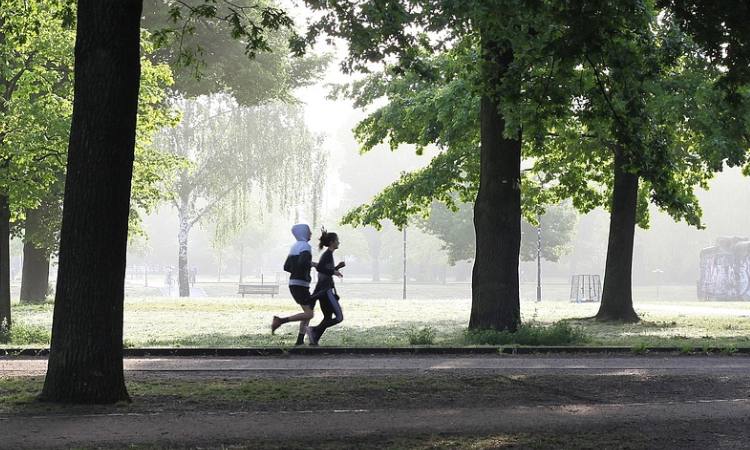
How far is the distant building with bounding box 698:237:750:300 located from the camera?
78500 mm

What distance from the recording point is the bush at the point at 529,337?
50.1ft

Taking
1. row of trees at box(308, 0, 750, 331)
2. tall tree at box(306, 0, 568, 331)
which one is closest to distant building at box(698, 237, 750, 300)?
row of trees at box(308, 0, 750, 331)

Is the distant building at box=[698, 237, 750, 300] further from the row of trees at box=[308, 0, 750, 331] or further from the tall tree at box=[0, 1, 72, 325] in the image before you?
the tall tree at box=[0, 1, 72, 325]

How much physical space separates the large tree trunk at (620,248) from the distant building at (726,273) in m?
56.8

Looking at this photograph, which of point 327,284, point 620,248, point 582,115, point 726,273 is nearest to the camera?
point 327,284

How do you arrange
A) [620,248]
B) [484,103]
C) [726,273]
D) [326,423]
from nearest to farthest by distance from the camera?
[326,423]
[484,103]
[620,248]
[726,273]

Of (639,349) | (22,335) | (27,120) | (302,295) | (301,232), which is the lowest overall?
(22,335)

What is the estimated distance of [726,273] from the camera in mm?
79062

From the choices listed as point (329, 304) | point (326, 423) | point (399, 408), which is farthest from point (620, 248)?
point (326, 423)

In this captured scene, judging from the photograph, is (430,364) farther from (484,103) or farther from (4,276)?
(4,276)

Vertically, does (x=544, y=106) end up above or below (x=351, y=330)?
above

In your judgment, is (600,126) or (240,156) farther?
(240,156)

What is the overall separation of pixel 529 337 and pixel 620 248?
9.90 meters

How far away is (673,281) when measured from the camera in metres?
109
